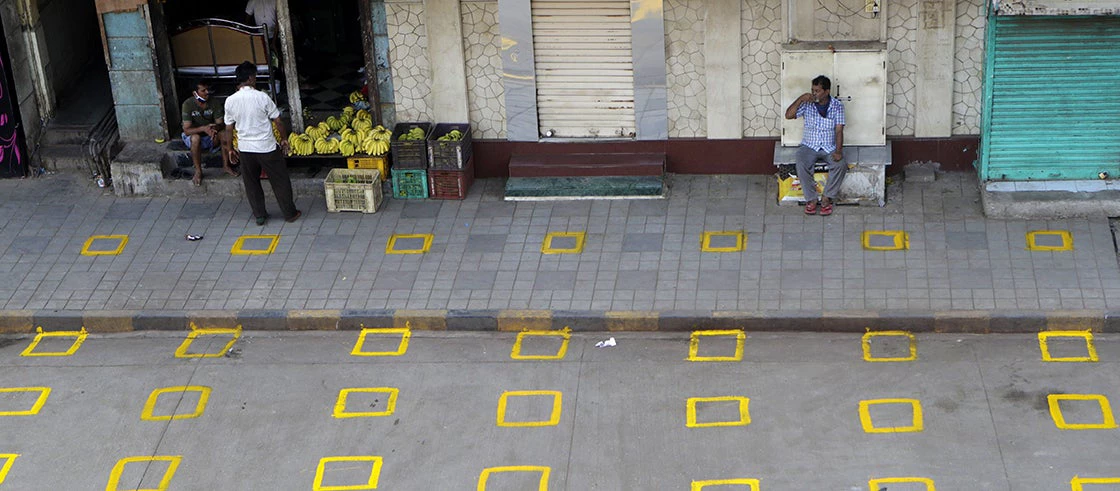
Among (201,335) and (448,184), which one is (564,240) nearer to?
(448,184)

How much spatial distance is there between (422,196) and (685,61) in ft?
8.86

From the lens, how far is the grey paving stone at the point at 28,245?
12.1 metres

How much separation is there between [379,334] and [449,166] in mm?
2271

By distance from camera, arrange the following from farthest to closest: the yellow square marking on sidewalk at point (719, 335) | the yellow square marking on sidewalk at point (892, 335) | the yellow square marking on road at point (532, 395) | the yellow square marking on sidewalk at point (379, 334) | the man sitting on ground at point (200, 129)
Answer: the man sitting on ground at point (200, 129)
the yellow square marking on sidewalk at point (379, 334)
the yellow square marking on sidewalk at point (719, 335)
the yellow square marking on sidewalk at point (892, 335)
the yellow square marking on road at point (532, 395)

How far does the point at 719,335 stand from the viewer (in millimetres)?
10422

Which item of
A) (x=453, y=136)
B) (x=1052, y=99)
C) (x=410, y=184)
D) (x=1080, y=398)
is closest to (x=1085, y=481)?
(x=1080, y=398)

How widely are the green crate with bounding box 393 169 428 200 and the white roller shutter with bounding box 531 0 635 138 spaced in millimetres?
1252

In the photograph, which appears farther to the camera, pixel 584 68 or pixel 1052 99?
pixel 584 68

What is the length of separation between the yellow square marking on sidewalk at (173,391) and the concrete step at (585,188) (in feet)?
12.0

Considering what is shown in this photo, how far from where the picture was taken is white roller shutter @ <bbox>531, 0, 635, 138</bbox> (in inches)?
483

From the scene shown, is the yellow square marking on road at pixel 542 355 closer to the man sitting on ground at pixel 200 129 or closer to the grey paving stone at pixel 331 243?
the grey paving stone at pixel 331 243

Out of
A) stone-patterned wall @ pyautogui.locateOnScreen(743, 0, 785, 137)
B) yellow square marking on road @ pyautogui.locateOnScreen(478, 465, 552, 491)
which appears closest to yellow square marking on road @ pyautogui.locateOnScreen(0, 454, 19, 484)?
yellow square marking on road @ pyautogui.locateOnScreen(478, 465, 552, 491)

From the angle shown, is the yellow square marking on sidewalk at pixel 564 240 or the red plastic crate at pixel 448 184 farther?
the red plastic crate at pixel 448 184

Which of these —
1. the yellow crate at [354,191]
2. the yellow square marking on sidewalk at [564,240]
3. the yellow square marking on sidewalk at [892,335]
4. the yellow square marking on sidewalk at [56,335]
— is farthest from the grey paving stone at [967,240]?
the yellow square marking on sidewalk at [56,335]
